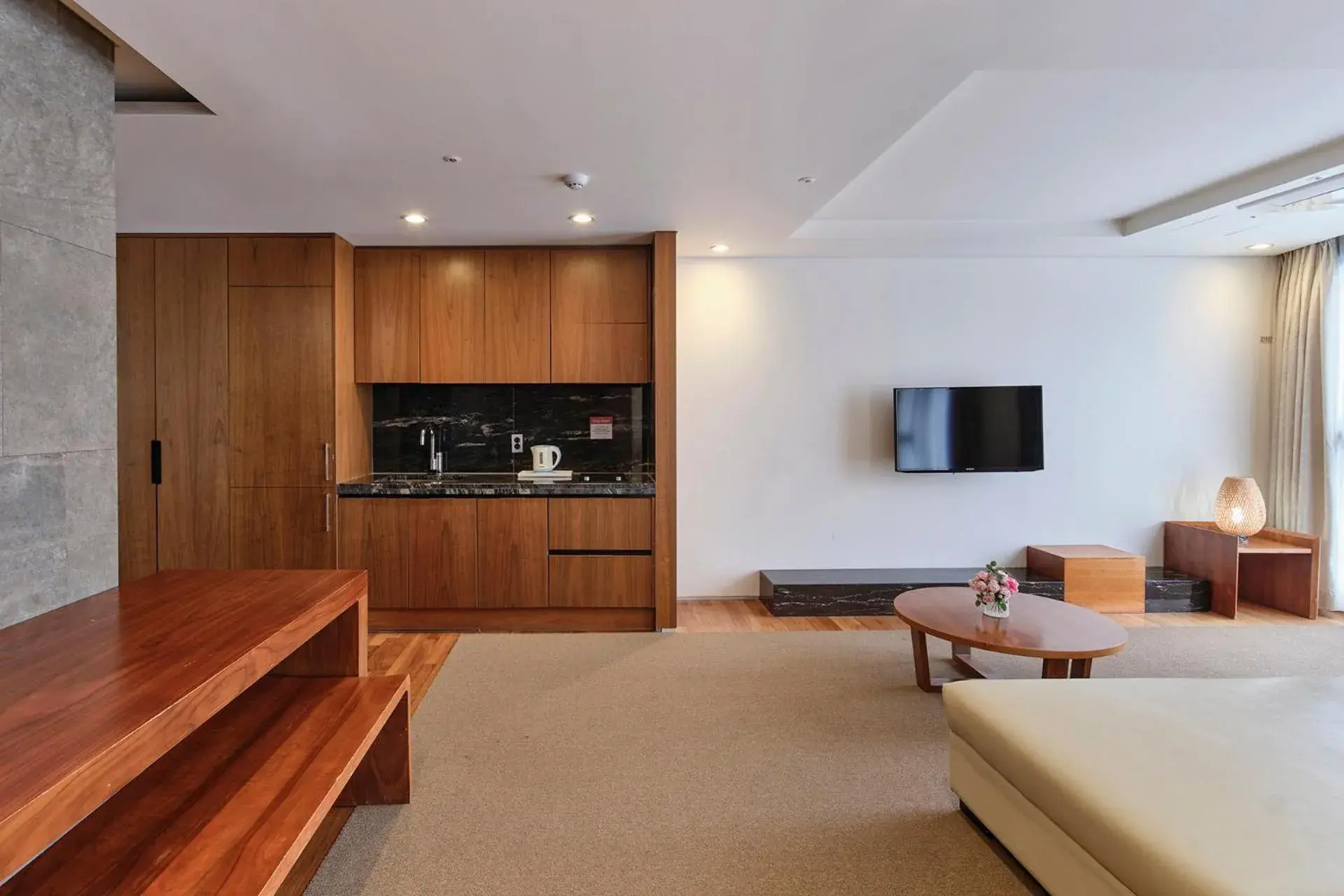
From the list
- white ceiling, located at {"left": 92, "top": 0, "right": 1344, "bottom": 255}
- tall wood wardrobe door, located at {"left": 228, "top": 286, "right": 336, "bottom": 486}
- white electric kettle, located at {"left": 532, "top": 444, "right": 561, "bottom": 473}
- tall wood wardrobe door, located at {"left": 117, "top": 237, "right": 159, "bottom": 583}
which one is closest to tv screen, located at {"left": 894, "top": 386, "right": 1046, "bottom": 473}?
white ceiling, located at {"left": 92, "top": 0, "right": 1344, "bottom": 255}

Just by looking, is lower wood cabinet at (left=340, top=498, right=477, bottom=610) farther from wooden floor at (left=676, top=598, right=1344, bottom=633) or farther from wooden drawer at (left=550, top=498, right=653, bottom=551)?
wooden floor at (left=676, top=598, right=1344, bottom=633)

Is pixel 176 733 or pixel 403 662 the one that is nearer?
pixel 176 733

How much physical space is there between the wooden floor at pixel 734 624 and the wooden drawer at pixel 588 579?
1.57 feet

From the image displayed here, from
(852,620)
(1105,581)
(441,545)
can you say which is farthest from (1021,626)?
(441,545)

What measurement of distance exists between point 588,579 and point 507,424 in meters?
1.33

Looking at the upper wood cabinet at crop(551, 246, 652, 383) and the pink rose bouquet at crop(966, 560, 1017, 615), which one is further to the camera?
the upper wood cabinet at crop(551, 246, 652, 383)

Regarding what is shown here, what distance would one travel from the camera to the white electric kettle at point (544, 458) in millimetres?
4617

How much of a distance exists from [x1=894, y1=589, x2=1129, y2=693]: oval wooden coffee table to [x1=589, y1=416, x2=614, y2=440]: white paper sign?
2.34m

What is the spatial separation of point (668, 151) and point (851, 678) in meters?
2.55

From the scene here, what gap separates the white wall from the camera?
4.94 m

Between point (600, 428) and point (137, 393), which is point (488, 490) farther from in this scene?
point (137, 393)

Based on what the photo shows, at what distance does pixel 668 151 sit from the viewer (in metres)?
2.87

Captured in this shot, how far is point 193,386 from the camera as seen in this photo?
13.6 feet

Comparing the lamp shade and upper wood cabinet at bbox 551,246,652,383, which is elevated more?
upper wood cabinet at bbox 551,246,652,383
